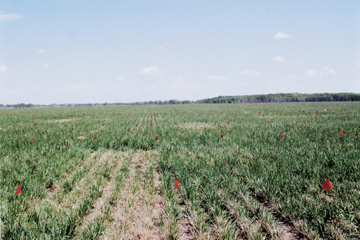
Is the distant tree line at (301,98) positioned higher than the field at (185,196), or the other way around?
the distant tree line at (301,98)

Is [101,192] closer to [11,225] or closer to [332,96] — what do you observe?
[11,225]

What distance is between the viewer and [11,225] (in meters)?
2.22

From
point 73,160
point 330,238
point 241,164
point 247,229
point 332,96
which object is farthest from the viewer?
point 332,96

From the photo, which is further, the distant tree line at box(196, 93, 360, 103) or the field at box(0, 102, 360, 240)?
A: the distant tree line at box(196, 93, 360, 103)

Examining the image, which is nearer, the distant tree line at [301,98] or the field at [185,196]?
the field at [185,196]

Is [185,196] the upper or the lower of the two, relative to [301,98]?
lower

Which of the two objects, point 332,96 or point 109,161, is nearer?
point 109,161

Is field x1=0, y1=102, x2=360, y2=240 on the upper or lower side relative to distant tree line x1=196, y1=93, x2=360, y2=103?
lower

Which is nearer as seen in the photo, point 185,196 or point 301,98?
point 185,196

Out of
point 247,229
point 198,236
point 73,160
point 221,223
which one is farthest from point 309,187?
point 73,160

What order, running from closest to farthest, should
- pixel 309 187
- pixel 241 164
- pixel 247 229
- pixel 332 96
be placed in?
pixel 247 229, pixel 309 187, pixel 241 164, pixel 332 96

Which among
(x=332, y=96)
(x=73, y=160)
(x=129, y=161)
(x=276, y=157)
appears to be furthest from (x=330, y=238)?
(x=332, y=96)

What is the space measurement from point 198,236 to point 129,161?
10.2 feet

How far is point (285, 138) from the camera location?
6.75m
